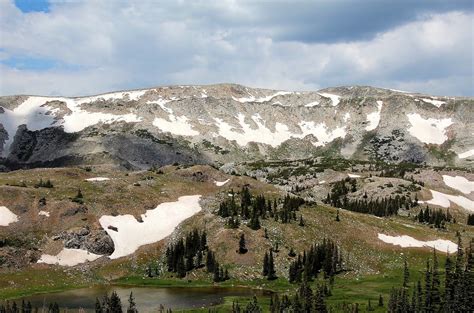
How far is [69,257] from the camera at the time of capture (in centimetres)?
14100

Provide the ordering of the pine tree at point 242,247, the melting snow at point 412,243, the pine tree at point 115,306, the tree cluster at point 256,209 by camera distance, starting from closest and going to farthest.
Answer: the pine tree at point 115,306
the pine tree at point 242,247
the tree cluster at point 256,209
the melting snow at point 412,243

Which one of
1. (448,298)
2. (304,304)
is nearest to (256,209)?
(304,304)

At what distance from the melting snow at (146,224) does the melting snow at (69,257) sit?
6.27 m

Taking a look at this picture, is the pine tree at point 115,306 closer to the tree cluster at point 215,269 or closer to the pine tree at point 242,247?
the tree cluster at point 215,269

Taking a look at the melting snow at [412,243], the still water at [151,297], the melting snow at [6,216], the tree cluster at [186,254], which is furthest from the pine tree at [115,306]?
the melting snow at [412,243]

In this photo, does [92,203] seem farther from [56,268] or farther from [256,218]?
[256,218]

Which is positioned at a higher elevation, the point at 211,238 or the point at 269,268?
the point at 211,238

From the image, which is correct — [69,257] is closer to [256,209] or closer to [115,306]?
[115,306]

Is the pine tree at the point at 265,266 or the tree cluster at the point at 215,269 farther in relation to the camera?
the pine tree at the point at 265,266

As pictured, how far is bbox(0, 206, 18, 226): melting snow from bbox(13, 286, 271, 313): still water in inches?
1263

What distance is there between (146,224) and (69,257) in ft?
88.6

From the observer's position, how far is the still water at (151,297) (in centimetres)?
11038

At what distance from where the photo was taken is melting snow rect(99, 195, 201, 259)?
151 meters

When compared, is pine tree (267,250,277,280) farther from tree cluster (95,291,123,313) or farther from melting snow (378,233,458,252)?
tree cluster (95,291,123,313)
